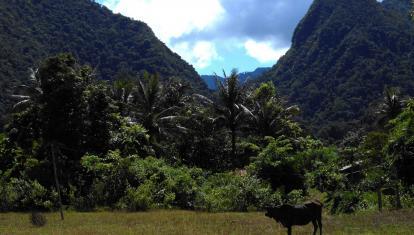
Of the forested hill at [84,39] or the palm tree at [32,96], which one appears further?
the forested hill at [84,39]

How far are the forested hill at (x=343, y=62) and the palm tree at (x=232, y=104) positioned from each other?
62702mm

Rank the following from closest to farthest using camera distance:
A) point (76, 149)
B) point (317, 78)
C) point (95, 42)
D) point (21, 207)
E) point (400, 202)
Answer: point (400, 202), point (21, 207), point (76, 149), point (95, 42), point (317, 78)

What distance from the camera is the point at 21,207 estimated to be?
29375mm

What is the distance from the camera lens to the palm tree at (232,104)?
41.6 metres

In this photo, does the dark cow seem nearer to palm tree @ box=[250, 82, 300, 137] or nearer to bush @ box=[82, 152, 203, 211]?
bush @ box=[82, 152, 203, 211]

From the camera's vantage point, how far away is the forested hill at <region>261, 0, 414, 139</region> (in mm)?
128250

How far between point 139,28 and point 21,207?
11359 centimetres

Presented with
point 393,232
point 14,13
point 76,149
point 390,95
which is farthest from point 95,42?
point 393,232

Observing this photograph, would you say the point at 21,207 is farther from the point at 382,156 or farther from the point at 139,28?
the point at 139,28

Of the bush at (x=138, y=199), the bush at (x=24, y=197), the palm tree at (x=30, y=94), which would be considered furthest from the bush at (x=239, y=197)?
the palm tree at (x=30, y=94)

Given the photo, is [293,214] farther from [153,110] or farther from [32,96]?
[153,110]

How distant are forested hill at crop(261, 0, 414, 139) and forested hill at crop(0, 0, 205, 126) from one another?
40401 millimetres

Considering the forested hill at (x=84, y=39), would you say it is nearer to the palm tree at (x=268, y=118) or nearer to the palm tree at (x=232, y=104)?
the palm tree at (x=232, y=104)

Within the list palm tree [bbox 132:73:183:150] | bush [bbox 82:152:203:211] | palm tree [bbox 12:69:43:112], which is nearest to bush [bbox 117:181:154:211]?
bush [bbox 82:152:203:211]
